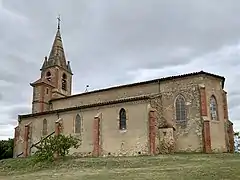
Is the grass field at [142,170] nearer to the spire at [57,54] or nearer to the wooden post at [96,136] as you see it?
the wooden post at [96,136]

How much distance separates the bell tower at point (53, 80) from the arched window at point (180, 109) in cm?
2112

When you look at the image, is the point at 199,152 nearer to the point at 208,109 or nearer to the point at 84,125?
the point at 208,109

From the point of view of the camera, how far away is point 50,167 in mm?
27500

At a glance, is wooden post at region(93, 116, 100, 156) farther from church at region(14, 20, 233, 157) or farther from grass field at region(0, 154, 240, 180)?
grass field at region(0, 154, 240, 180)

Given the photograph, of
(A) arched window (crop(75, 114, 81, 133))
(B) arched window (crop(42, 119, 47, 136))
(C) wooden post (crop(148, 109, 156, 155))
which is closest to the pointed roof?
(B) arched window (crop(42, 119, 47, 136))

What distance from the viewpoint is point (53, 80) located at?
49.6 meters

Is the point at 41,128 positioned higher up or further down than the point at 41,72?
further down

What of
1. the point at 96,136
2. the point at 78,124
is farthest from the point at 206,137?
the point at 78,124

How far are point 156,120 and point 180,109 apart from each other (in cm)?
327

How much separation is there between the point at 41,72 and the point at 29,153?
1574 centimetres

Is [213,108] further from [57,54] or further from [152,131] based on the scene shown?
[57,54]

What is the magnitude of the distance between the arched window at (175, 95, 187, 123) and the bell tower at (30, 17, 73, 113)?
2112cm

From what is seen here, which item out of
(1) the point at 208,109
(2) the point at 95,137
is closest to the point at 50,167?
(2) the point at 95,137

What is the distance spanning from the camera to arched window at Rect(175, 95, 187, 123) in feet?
114
